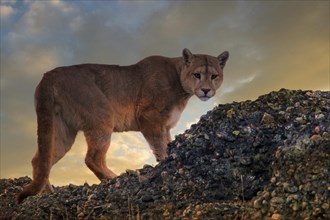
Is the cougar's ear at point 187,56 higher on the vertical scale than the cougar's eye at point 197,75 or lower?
higher

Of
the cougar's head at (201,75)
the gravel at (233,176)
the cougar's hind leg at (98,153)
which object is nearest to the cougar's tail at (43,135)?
the gravel at (233,176)

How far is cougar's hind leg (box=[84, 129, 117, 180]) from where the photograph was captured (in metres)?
9.76

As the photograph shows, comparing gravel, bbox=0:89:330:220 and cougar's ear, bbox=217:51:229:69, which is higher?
cougar's ear, bbox=217:51:229:69

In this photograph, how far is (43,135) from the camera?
9039 mm

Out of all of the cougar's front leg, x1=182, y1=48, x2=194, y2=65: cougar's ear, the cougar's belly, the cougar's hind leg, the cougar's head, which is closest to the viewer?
the cougar's hind leg

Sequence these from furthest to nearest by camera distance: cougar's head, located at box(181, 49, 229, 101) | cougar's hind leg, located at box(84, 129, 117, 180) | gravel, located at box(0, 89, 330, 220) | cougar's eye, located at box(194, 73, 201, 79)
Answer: cougar's eye, located at box(194, 73, 201, 79) → cougar's head, located at box(181, 49, 229, 101) → cougar's hind leg, located at box(84, 129, 117, 180) → gravel, located at box(0, 89, 330, 220)

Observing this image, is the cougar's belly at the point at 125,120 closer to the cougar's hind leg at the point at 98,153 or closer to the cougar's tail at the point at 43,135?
the cougar's hind leg at the point at 98,153

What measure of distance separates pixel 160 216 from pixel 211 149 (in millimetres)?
1448

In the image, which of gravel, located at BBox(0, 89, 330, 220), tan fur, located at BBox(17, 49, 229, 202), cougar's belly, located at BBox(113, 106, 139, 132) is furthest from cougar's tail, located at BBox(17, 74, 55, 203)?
cougar's belly, located at BBox(113, 106, 139, 132)

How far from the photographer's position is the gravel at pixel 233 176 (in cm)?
631

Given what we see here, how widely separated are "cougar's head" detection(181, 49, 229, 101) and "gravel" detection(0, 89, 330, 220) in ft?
8.19

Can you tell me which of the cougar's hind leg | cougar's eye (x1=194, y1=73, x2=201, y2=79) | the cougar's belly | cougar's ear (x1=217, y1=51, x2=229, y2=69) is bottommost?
the cougar's hind leg

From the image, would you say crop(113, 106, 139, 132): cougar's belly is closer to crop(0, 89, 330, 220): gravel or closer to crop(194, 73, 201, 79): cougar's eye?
crop(194, 73, 201, 79): cougar's eye

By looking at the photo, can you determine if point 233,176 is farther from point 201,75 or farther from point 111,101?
point 201,75
